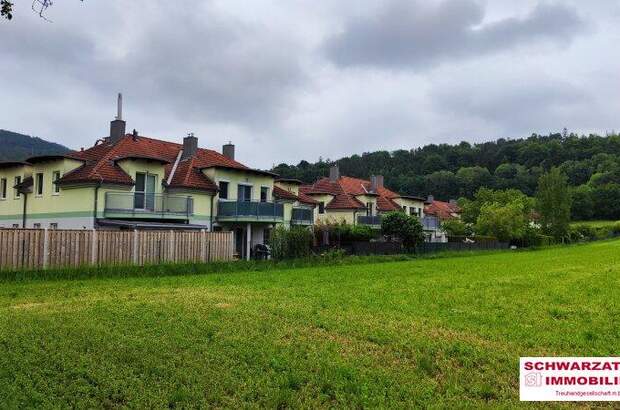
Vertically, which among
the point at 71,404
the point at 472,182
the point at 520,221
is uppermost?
the point at 472,182

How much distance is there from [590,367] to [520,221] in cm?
5056

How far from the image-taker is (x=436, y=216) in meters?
72.2

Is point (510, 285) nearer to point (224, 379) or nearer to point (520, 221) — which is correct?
point (224, 379)

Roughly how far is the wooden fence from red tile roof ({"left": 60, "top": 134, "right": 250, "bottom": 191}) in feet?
26.4

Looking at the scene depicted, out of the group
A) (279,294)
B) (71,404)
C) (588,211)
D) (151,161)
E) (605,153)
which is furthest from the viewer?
(605,153)

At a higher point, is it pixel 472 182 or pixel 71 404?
pixel 472 182

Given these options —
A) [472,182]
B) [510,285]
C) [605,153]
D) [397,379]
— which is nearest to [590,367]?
[397,379]

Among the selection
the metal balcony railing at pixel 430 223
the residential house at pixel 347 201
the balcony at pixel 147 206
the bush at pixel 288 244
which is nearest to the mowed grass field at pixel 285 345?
the bush at pixel 288 244

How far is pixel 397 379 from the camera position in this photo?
20.5 ft

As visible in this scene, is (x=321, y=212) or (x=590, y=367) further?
(x=321, y=212)

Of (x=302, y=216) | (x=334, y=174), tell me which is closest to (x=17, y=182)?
(x=302, y=216)

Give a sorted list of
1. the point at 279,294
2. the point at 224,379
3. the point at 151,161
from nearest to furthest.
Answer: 1. the point at 224,379
2. the point at 279,294
3. the point at 151,161

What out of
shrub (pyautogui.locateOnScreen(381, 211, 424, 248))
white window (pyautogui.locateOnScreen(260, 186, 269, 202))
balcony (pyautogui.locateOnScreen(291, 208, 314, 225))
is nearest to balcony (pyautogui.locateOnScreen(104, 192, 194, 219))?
white window (pyautogui.locateOnScreen(260, 186, 269, 202))

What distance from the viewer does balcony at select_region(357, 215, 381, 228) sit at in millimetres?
51438
